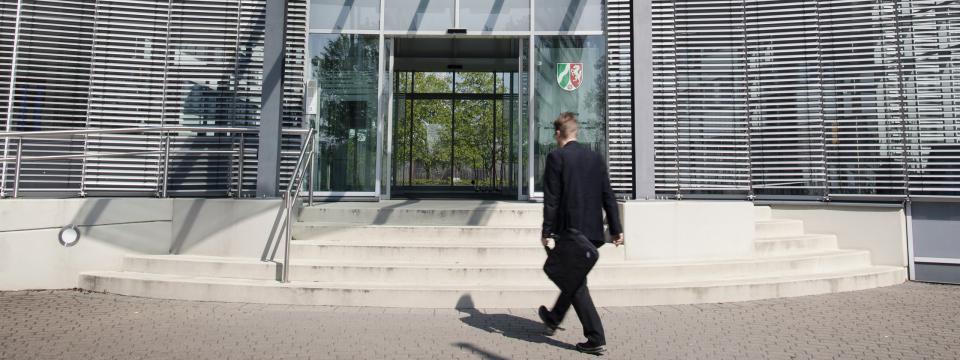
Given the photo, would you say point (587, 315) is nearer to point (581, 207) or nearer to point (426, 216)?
point (581, 207)

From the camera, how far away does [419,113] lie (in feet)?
45.9

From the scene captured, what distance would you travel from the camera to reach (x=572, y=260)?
11.3 ft

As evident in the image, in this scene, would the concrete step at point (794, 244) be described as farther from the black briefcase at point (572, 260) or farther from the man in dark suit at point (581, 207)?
the black briefcase at point (572, 260)

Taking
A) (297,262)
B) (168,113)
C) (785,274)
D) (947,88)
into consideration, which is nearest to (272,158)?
(297,262)

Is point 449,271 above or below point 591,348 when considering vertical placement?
above

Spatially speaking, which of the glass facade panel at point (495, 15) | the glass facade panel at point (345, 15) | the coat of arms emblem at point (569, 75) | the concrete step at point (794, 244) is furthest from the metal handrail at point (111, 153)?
the concrete step at point (794, 244)

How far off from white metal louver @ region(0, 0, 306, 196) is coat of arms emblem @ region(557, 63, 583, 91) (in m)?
4.58

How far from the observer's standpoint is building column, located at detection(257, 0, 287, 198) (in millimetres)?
6363

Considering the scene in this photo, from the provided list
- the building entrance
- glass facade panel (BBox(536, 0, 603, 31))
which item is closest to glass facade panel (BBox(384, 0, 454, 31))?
glass facade panel (BBox(536, 0, 603, 31))

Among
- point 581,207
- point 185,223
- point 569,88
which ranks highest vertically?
point 569,88

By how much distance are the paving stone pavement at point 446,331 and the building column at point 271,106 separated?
1.94 metres

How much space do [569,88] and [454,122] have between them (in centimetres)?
607

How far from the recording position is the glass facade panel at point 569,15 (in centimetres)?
879

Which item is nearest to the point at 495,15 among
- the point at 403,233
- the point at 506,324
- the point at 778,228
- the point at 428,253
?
the point at 403,233
